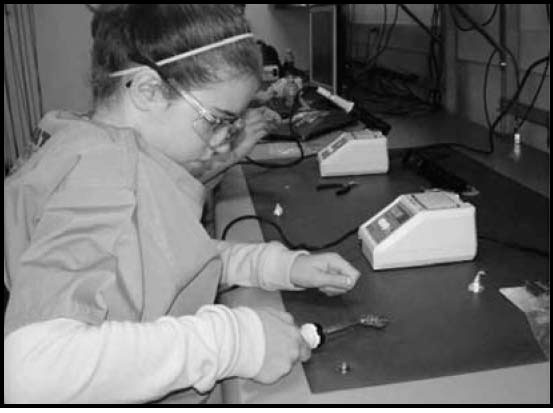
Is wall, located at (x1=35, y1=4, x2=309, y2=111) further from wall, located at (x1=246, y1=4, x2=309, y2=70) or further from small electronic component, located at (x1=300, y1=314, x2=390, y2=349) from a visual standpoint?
small electronic component, located at (x1=300, y1=314, x2=390, y2=349)

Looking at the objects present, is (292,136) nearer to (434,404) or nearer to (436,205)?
(436,205)

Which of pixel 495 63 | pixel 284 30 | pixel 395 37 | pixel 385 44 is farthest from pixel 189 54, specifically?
pixel 284 30

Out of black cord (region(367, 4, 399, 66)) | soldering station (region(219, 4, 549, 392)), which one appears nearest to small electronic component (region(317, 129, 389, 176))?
soldering station (region(219, 4, 549, 392))

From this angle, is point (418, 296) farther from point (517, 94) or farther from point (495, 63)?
point (495, 63)

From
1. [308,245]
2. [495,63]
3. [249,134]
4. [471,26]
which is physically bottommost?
[308,245]

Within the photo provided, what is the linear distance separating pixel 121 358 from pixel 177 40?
403 mm

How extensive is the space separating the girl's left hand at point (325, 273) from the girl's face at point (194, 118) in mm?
222

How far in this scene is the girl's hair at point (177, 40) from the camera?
2.52 feet

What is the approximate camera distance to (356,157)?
132 cm

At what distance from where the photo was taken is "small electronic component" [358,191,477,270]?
84cm

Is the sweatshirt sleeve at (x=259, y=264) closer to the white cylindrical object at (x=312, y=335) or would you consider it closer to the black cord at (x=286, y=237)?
the black cord at (x=286, y=237)

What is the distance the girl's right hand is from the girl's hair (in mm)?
339

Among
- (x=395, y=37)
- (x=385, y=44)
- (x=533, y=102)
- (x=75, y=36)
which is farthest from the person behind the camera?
(x=75, y=36)

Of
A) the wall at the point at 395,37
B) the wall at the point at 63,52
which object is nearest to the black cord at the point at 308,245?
the wall at the point at 395,37
